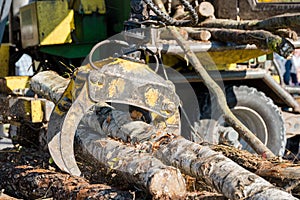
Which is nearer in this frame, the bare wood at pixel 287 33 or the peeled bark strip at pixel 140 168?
the peeled bark strip at pixel 140 168

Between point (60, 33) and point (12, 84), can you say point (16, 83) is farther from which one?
point (60, 33)

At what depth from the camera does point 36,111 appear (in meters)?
6.87

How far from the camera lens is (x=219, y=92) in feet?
21.1

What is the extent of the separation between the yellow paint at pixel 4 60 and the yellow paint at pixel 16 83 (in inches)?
30.8

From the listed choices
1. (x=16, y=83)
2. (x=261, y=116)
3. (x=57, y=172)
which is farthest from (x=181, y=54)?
(x=16, y=83)

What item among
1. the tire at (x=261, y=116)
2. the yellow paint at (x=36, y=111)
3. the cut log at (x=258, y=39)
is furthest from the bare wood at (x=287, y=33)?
the yellow paint at (x=36, y=111)

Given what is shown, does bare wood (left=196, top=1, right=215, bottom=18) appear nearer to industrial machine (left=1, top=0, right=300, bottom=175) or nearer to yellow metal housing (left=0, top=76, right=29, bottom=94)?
industrial machine (left=1, top=0, right=300, bottom=175)

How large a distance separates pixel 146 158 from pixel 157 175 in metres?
0.38

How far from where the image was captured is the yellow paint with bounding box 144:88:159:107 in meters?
5.41

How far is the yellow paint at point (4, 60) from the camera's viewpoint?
8.27 metres

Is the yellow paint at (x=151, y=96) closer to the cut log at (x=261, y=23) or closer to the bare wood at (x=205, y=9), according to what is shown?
the cut log at (x=261, y=23)

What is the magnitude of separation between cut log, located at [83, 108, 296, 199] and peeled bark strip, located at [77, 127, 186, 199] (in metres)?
0.11

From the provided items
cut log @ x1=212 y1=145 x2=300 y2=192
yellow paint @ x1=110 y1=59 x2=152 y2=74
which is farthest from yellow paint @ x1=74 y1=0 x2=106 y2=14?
cut log @ x1=212 y1=145 x2=300 y2=192

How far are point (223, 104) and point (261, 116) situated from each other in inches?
58.0
